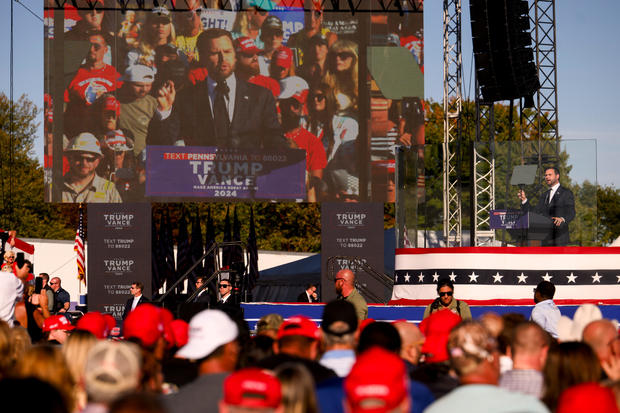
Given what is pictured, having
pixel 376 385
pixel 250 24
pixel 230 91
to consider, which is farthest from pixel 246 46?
pixel 376 385

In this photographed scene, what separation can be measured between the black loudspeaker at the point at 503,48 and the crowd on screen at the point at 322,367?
19159 mm

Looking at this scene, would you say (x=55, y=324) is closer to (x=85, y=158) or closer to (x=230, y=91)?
(x=85, y=158)

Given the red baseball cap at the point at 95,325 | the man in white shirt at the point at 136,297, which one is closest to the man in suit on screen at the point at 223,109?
the man in white shirt at the point at 136,297

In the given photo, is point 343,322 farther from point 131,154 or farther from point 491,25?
point 491,25

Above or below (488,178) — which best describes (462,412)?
below

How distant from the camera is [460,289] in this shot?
17.7 metres

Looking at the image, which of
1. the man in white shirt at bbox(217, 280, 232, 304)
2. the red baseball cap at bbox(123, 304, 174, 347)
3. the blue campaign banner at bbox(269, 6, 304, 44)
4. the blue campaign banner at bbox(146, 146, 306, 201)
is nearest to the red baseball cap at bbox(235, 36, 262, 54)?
the blue campaign banner at bbox(269, 6, 304, 44)

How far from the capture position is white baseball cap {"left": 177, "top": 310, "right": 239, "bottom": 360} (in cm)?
576

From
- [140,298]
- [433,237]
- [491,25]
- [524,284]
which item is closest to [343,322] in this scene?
[140,298]

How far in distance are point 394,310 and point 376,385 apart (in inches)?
538

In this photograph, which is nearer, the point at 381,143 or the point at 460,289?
the point at 460,289

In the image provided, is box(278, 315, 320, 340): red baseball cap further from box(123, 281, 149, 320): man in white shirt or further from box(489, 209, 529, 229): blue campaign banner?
box(489, 209, 529, 229): blue campaign banner

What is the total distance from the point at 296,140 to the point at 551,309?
13.7 meters

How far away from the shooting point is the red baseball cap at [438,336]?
6.92 m
